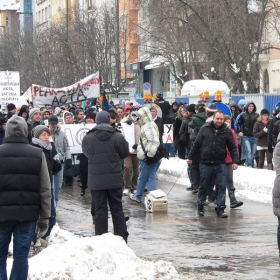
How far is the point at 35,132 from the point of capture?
1088cm

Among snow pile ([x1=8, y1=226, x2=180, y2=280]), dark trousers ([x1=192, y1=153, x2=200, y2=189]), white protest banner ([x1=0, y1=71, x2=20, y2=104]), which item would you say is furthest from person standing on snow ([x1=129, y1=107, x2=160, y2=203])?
white protest banner ([x1=0, y1=71, x2=20, y2=104])

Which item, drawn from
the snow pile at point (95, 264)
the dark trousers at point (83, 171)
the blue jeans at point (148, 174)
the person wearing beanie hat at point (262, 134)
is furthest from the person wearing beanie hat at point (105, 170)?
the person wearing beanie hat at point (262, 134)

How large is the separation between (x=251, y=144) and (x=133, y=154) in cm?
581

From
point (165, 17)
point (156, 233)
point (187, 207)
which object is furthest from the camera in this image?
point (165, 17)

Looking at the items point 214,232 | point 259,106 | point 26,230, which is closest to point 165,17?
point 259,106

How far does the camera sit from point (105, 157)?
10.6 meters

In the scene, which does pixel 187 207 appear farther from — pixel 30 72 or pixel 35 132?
pixel 30 72

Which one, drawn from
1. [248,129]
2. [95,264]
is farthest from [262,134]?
[95,264]

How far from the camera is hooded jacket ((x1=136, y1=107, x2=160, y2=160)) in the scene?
1440cm

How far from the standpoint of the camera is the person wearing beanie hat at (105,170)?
10.6m

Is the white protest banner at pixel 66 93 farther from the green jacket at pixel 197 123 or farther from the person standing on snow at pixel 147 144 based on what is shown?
the person standing on snow at pixel 147 144

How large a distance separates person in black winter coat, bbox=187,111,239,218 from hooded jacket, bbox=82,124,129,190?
2.82m

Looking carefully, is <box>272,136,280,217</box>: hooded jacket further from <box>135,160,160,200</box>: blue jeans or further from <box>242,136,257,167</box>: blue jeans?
<box>242,136,257,167</box>: blue jeans

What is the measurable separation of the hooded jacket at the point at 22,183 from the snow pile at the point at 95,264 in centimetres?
78
